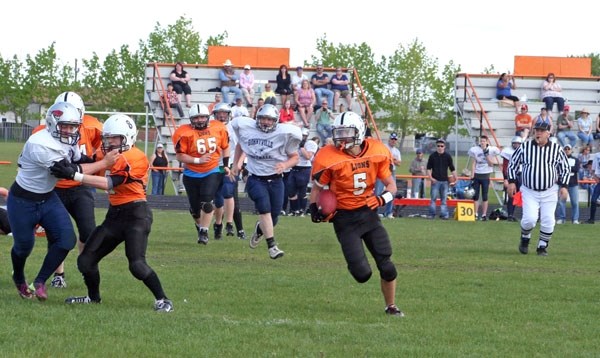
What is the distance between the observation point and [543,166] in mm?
13281

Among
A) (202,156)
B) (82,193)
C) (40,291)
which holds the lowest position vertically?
(40,291)

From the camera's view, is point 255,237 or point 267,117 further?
point 255,237

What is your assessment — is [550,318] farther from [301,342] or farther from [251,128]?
[251,128]

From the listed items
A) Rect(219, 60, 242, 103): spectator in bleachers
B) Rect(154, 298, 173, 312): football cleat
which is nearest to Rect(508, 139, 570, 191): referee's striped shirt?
Rect(154, 298, 173, 312): football cleat

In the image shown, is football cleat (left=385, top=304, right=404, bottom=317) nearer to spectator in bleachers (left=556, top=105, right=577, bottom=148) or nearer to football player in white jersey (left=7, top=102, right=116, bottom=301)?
football player in white jersey (left=7, top=102, right=116, bottom=301)

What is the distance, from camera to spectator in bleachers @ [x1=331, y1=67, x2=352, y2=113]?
28.0 m

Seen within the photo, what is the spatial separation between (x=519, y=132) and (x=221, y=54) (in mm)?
9238

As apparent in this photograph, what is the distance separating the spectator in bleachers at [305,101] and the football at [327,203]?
18320 millimetres

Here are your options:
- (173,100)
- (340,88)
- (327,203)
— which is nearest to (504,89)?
(340,88)

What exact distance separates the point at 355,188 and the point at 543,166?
18.0 ft

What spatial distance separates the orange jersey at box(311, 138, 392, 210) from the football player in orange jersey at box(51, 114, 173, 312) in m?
1.41

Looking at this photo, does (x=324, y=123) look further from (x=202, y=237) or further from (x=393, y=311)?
(x=393, y=311)

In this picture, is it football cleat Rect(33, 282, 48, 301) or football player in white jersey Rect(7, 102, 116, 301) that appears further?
football cleat Rect(33, 282, 48, 301)

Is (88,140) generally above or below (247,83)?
below
